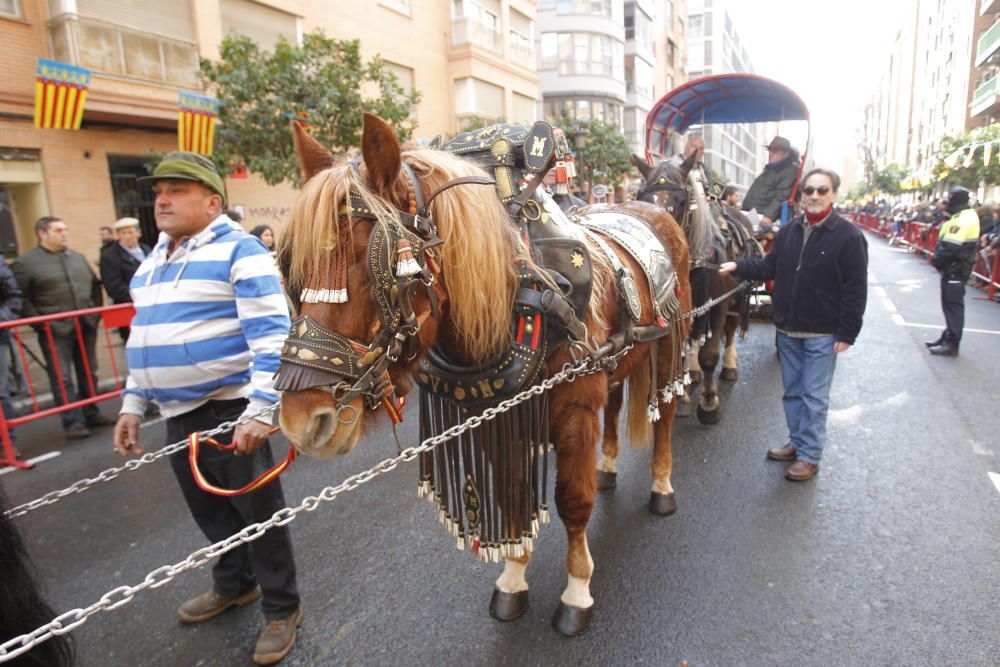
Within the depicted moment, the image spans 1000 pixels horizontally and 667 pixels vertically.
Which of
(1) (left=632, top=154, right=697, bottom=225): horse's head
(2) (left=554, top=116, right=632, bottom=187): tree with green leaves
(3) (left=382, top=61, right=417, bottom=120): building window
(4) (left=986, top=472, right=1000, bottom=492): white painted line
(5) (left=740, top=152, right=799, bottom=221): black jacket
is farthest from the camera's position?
(2) (left=554, top=116, right=632, bottom=187): tree with green leaves

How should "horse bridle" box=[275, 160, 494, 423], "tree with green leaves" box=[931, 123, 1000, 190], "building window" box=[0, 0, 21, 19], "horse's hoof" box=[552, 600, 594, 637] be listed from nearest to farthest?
"horse bridle" box=[275, 160, 494, 423] < "horse's hoof" box=[552, 600, 594, 637] < "building window" box=[0, 0, 21, 19] < "tree with green leaves" box=[931, 123, 1000, 190]

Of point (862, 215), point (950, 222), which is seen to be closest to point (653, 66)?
point (862, 215)

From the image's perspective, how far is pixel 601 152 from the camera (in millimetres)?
21516

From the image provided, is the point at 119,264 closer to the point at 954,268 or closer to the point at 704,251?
the point at 704,251

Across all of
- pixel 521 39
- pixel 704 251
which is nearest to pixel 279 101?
pixel 704 251

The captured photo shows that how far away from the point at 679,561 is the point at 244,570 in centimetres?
219

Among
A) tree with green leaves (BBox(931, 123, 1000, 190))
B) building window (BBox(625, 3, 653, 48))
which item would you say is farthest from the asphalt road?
building window (BBox(625, 3, 653, 48))

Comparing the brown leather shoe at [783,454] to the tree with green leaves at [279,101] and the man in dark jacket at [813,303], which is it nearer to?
the man in dark jacket at [813,303]

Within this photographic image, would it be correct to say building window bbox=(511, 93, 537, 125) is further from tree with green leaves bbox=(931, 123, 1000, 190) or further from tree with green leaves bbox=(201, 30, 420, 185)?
tree with green leaves bbox=(931, 123, 1000, 190)

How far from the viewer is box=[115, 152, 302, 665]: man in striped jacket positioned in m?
2.19

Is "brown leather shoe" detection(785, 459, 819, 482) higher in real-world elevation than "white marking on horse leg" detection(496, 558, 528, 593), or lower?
lower

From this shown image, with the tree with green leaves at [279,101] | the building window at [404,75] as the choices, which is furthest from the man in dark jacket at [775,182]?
the building window at [404,75]

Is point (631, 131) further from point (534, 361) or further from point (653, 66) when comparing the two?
point (534, 361)

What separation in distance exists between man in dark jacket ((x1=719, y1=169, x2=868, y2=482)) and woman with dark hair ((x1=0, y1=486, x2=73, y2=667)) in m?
3.83
